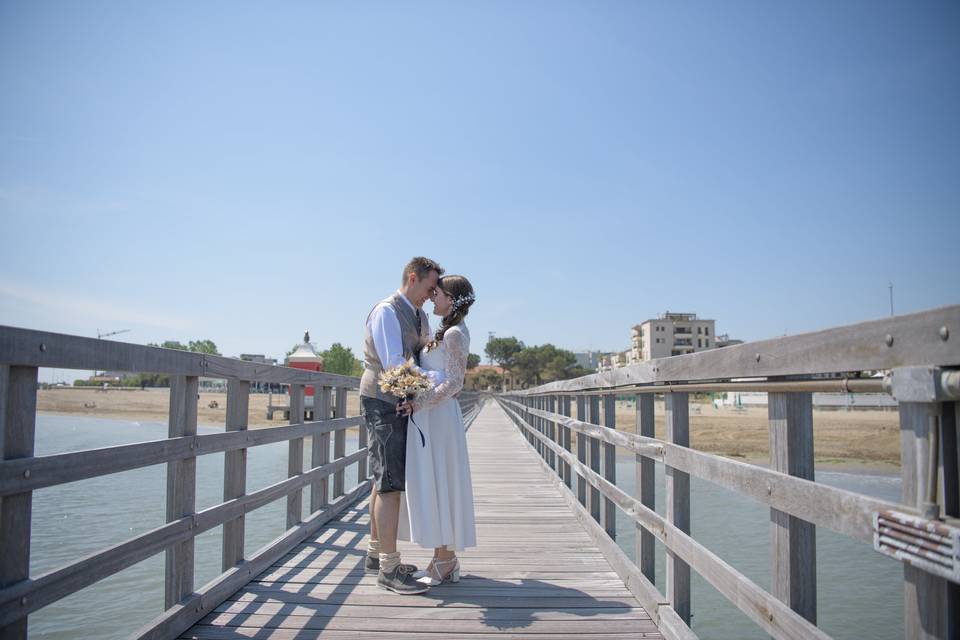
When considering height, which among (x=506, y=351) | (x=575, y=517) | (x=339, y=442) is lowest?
(x=575, y=517)

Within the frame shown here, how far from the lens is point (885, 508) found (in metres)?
1.25

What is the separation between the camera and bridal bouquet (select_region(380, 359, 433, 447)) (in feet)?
10.8

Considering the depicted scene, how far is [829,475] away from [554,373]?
100788 mm

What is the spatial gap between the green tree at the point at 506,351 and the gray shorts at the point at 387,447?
123912 mm

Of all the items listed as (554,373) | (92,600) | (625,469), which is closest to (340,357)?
(554,373)

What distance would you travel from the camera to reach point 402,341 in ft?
11.4

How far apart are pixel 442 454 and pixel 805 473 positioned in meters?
2.10

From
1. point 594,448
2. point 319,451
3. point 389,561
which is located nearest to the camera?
point 389,561

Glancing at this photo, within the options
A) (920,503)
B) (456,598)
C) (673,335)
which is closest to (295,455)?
(456,598)

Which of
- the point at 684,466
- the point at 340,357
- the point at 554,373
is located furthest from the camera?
the point at 554,373

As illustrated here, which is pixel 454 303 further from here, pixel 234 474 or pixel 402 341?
pixel 234 474

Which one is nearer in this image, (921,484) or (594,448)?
(921,484)

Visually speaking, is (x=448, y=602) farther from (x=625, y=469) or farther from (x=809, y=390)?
(x=625, y=469)

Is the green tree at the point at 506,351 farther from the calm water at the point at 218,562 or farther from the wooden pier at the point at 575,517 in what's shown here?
the wooden pier at the point at 575,517
